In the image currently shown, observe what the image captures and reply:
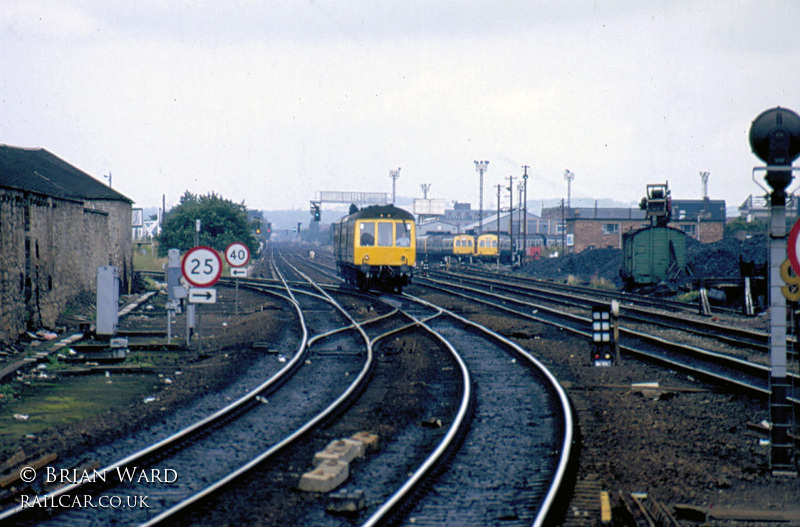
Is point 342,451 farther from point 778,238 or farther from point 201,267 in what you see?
point 201,267

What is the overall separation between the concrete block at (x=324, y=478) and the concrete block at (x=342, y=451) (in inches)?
8.3

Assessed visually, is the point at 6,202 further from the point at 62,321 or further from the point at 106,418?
the point at 106,418

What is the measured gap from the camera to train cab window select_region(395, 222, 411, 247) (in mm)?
27781

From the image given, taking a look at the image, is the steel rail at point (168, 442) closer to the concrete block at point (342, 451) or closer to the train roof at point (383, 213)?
the concrete block at point (342, 451)

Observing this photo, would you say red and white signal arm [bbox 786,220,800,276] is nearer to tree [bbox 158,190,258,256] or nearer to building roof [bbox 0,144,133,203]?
building roof [bbox 0,144,133,203]

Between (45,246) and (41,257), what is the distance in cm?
55

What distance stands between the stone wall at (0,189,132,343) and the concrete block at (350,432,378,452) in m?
8.61

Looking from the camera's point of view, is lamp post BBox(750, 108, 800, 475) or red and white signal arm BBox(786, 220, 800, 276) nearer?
red and white signal arm BBox(786, 220, 800, 276)

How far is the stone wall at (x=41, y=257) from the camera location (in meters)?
13.8

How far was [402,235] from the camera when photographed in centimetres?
2791

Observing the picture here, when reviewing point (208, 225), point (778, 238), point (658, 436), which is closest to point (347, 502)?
point (658, 436)

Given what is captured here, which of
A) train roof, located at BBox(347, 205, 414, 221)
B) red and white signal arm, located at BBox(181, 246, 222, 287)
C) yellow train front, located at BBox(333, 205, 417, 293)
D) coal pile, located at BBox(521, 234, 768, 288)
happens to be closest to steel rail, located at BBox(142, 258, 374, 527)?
red and white signal arm, located at BBox(181, 246, 222, 287)

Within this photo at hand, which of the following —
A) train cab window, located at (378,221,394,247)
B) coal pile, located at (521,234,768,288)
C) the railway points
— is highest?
train cab window, located at (378,221,394,247)

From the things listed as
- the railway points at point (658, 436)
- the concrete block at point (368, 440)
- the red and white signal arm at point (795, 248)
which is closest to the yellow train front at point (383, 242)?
the railway points at point (658, 436)
